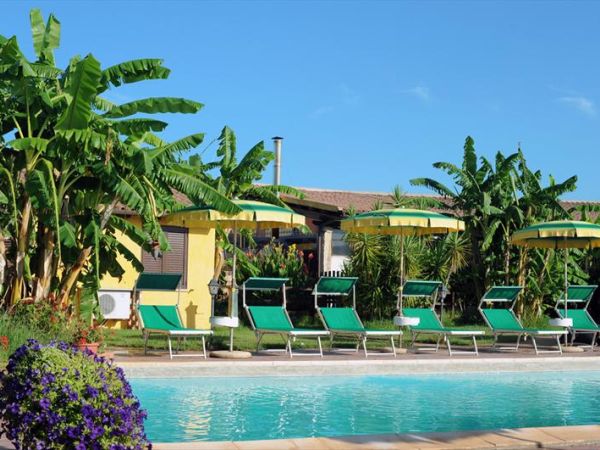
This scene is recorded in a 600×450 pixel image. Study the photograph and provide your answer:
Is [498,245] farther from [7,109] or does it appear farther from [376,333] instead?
[7,109]

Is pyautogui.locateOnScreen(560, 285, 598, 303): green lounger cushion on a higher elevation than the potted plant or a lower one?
higher

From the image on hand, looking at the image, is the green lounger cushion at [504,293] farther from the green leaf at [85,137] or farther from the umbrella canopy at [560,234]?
Result: the green leaf at [85,137]

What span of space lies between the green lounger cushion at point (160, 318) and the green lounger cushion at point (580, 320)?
8.40 meters

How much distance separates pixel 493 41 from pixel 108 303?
1116 cm

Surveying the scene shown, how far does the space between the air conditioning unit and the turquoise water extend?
8173mm

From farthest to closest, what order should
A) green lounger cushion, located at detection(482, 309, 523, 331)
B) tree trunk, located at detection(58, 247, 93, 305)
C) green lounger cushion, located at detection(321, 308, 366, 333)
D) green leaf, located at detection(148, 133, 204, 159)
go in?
green lounger cushion, located at detection(482, 309, 523, 331) → green lounger cushion, located at detection(321, 308, 366, 333) → green leaf, located at detection(148, 133, 204, 159) → tree trunk, located at detection(58, 247, 93, 305)

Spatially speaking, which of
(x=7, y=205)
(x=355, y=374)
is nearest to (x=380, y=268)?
(x=355, y=374)

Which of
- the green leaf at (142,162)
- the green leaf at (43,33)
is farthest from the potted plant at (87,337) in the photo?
the green leaf at (43,33)

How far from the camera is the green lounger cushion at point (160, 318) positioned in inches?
533

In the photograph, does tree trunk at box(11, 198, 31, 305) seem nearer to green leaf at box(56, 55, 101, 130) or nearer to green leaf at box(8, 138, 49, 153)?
green leaf at box(8, 138, 49, 153)

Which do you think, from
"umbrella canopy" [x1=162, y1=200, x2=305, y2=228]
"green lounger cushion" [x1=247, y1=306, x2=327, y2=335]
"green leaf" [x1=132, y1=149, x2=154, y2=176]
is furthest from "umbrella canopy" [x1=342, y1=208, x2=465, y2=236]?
"green leaf" [x1=132, y1=149, x2=154, y2=176]

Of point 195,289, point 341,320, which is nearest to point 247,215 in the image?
point 341,320

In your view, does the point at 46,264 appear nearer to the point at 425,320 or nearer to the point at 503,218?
the point at 425,320

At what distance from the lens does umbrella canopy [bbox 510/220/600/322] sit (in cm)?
1655
